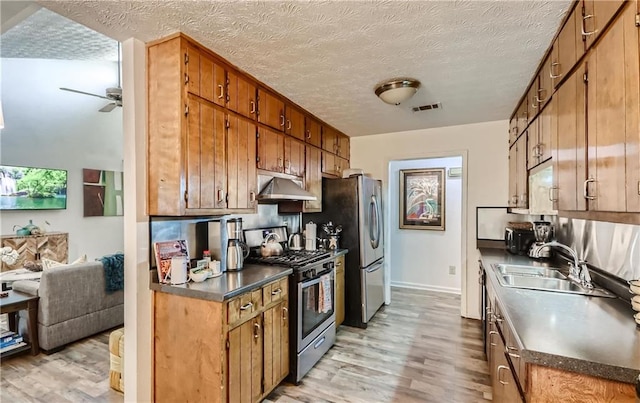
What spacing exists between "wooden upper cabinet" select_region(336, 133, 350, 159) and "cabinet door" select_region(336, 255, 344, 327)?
1525mm

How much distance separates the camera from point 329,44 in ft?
6.38

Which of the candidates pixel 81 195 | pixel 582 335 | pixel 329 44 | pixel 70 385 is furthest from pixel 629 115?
pixel 81 195

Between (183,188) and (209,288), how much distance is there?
644 mm

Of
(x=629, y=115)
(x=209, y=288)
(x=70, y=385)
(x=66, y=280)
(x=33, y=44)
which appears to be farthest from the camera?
(x=33, y=44)

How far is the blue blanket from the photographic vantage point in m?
3.33

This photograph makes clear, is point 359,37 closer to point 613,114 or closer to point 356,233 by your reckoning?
point 613,114

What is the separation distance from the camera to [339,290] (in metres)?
3.51

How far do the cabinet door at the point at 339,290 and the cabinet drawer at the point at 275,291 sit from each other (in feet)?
3.64

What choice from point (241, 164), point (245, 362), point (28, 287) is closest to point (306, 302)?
point (245, 362)

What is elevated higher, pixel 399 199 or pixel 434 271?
pixel 399 199

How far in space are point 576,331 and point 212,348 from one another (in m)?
1.82

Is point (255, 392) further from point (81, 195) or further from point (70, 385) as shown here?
point (81, 195)

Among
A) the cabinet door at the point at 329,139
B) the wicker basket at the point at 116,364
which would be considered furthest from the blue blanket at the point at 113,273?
the cabinet door at the point at 329,139

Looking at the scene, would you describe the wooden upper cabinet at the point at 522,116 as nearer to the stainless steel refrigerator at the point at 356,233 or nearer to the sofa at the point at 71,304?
the stainless steel refrigerator at the point at 356,233
